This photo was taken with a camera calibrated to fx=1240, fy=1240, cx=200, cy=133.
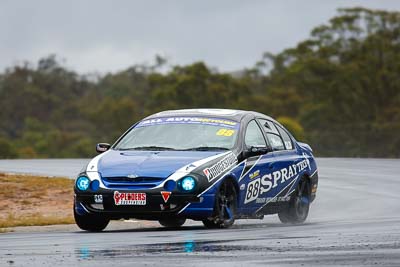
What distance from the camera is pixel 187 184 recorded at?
43.4 ft

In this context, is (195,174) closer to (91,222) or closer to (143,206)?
(143,206)

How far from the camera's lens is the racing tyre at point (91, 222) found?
44.8 ft

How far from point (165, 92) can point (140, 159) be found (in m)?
65.8

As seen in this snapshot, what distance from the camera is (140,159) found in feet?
44.6

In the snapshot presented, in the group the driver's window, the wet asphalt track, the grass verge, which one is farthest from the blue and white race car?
the grass verge

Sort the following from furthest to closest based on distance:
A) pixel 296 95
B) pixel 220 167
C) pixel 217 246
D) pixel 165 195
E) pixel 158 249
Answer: pixel 296 95, pixel 220 167, pixel 165 195, pixel 217 246, pixel 158 249

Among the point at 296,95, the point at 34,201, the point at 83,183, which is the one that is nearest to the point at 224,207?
the point at 83,183

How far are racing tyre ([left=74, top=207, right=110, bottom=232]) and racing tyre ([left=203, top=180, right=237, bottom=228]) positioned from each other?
117 centimetres

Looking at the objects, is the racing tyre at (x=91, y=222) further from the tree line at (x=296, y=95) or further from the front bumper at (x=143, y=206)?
the tree line at (x=296, y=95)

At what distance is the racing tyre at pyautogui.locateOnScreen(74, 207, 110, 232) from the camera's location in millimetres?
13656

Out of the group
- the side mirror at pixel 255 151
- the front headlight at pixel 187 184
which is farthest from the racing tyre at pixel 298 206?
the front headlight at pixel 187 184

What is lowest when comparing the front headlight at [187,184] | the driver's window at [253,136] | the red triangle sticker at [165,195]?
the red triangle sticker at [165,195]

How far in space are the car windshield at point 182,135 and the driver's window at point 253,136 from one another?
8.1 inches

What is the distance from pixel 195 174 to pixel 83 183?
127cm
